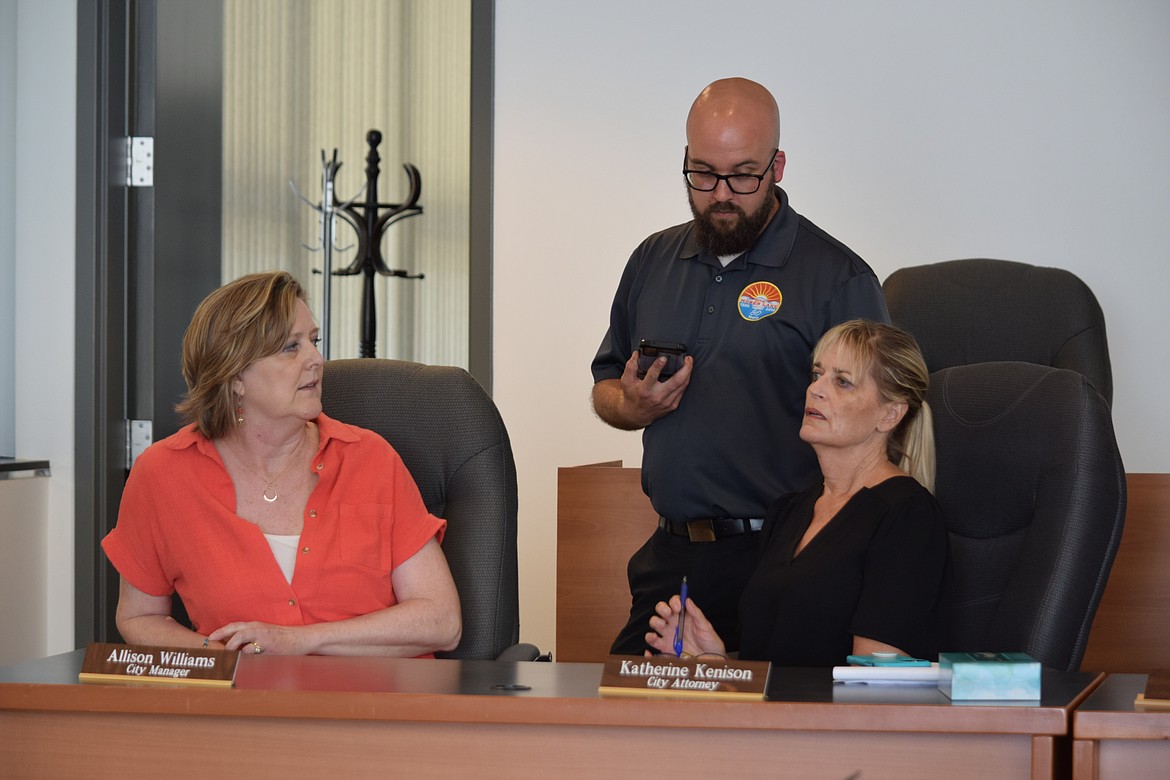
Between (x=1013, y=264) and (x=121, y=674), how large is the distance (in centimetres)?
267

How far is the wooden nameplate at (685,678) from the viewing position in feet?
4.30

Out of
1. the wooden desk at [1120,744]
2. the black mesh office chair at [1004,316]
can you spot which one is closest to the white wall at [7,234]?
the black mesh office chair at [1004,316]

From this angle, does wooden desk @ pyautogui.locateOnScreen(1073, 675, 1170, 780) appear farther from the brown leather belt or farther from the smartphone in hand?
the smartphone in hand

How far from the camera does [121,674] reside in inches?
57.4

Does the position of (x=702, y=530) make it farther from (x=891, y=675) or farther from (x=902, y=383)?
(x=891, y=675)

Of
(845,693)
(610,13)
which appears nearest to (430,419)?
(845,693)

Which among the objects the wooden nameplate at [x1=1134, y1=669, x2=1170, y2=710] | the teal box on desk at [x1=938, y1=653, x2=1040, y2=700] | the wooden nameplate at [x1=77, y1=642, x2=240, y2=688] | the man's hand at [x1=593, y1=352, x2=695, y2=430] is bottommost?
the wooden nameplate at [x1=77, y1=642, x2=240, y2=688]

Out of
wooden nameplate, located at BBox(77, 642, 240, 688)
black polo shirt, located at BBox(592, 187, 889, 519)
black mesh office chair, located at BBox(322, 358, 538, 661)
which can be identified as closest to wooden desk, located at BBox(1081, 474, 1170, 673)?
black polo shirt, located at BBox(592, 187, 889, 519)

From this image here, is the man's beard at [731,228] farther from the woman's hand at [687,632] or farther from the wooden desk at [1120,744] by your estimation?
the wooden desk at [1120,744]

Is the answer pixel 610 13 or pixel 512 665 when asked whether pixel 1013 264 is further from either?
pixel 512 665

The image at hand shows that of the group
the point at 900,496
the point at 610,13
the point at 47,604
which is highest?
the point at 610,13

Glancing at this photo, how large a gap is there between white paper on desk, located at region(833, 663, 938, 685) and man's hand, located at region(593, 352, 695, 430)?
0.97 meters

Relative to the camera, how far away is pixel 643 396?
7.58 ft

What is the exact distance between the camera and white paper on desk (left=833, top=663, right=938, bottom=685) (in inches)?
53.7
